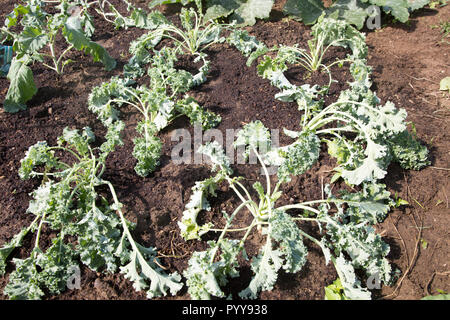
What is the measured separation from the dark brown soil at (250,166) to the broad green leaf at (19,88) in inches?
5.2

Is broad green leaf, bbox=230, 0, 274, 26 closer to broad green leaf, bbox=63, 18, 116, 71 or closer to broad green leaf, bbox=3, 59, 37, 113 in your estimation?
broad green leaf, bbox=63, 18, 116, 71

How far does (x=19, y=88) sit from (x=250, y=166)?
266 centimetres

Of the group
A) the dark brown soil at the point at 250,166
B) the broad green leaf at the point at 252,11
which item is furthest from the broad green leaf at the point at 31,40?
the broad green leaf at the point at 252,11

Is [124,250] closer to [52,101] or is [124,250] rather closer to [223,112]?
[223,112]

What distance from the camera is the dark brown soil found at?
3033 millimetres

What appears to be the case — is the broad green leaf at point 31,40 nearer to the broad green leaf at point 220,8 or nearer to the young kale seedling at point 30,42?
the young kale seedling at point 30,42

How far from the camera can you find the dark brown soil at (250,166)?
3.03 meters

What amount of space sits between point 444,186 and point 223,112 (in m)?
2.37

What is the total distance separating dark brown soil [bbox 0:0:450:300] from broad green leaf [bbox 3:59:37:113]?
0.13 meters

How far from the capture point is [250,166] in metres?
3.71

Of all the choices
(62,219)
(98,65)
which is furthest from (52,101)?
(62,219)

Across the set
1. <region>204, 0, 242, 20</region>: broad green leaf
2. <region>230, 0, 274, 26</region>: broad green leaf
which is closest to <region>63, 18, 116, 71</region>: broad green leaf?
<region>204, 0, 242, 20</region>: broad green leaf

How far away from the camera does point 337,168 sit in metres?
3.61

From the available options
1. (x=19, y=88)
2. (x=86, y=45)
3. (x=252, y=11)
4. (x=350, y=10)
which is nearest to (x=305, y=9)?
(x=350, y=10)
